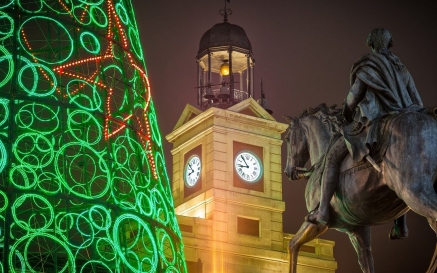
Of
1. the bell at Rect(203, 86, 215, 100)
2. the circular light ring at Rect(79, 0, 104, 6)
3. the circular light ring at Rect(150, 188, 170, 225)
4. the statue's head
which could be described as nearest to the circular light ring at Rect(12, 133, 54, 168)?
the circular light ring at Rect(150, 188, 170, 225)

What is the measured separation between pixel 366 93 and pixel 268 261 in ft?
122

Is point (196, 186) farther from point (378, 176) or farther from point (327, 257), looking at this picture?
point (378, 176)

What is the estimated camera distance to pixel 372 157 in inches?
420

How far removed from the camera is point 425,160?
10180 millimetres

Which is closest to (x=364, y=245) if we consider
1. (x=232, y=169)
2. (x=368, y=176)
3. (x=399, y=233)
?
(x=399, y=233)

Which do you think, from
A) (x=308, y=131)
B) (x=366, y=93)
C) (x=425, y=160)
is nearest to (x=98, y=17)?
(x=308, y=131)

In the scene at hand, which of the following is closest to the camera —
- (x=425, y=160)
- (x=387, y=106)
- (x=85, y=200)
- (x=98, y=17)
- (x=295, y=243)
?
Result: (x=425, y=160)

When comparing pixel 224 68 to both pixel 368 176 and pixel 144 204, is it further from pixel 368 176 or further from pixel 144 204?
pixel 368 176

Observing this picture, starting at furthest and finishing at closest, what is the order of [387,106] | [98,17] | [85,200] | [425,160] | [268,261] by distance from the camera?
[268,261], [98,17], [85,200], [387,106], [425,160]

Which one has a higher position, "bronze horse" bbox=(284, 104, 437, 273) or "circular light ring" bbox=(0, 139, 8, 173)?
"circular light ring" bbox=(0, 139, 8, 173)

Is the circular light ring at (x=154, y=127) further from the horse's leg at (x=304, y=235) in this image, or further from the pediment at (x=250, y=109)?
the pediment at (x=250, y=109)

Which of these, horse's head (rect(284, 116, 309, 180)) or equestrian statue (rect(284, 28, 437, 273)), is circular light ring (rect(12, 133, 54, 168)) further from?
equestrian statue (rect(284, 28, 437, 273))

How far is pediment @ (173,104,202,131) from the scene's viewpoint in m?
51.0

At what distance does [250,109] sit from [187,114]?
12.2 feet
